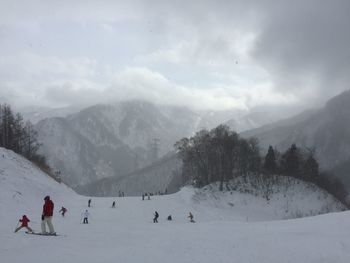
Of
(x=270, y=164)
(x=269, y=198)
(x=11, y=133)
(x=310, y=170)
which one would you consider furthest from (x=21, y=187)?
(x=310, y=170)

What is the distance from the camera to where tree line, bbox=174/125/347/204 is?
366 feet

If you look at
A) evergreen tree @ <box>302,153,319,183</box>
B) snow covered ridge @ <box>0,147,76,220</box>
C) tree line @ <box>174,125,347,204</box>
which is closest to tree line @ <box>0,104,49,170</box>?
snow covered ridge @ <box>0,147,76,220</box>

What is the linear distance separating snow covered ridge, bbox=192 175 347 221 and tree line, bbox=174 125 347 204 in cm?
628

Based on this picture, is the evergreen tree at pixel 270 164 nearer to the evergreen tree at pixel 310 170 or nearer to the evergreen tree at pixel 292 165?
the evergreen tree at pixel 292 165

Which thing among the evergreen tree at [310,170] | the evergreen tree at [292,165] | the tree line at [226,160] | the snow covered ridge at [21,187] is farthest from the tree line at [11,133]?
the evergreen tree at [310,170]

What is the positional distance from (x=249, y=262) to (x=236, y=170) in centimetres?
10816

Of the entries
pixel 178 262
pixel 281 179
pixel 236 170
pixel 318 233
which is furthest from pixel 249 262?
pixel 236 170

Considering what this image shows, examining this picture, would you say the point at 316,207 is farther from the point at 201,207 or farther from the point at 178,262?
the point at 178,262

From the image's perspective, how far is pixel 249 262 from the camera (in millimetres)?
18781

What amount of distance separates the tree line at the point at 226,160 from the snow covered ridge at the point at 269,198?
628cm

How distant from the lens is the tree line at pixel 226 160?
366 feet

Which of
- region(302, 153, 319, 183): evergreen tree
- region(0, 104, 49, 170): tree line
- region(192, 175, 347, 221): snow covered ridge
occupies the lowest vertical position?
region(192, 175, 347, 221): snow covered ridge

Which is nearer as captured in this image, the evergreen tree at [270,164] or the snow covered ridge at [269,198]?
the snow covered ridge at [269,198]

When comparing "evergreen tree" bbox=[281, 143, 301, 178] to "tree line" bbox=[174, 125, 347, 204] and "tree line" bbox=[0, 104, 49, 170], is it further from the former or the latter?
"tree line" bbox=[0, 104, 49, 170]
